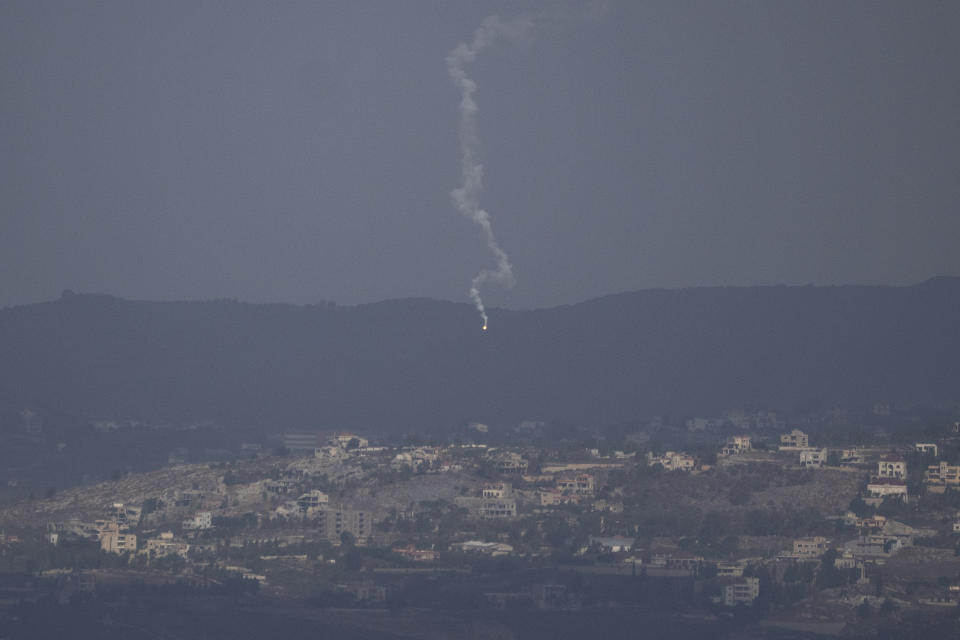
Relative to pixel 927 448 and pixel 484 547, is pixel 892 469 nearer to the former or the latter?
pixel 927 448

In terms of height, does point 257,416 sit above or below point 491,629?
above

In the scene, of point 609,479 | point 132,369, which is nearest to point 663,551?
point 609,479

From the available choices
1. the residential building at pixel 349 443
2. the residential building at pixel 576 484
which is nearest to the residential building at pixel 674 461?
the residential building at pixel 576 484

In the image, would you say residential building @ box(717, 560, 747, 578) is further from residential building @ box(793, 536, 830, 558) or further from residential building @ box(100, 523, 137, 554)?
residential building @ box(100, 523, 137, 554)

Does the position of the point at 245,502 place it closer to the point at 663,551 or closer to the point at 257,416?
the point at 663,551

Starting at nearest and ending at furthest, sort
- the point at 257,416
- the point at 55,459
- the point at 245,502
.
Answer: the point at 245,502, the point at 55,459, the point at 257,416

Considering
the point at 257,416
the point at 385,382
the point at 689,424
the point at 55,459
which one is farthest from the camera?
the point at 385,382

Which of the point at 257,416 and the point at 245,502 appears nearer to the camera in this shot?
the point at 245,502
